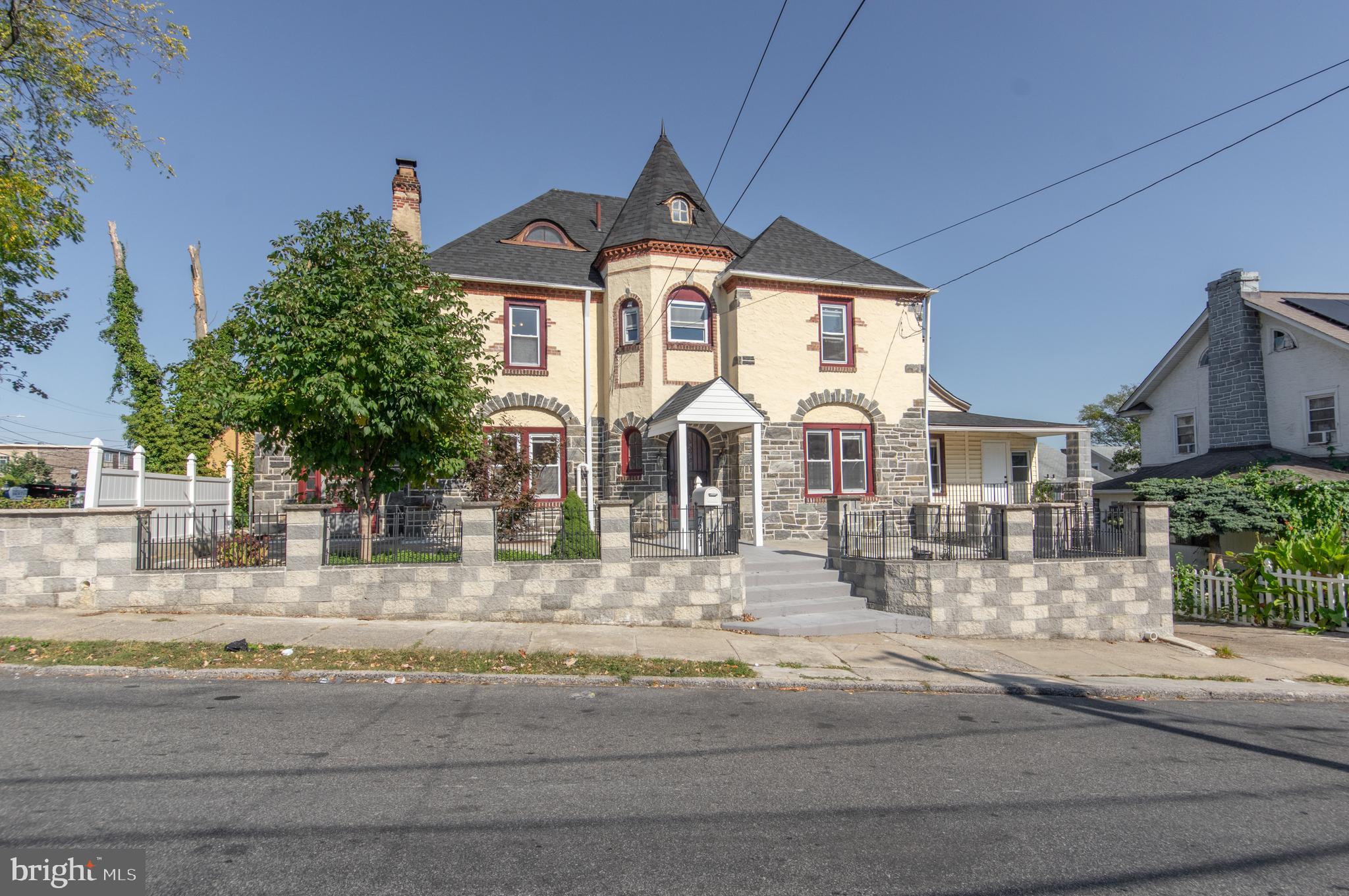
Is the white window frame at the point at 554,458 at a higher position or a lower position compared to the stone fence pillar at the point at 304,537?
higher

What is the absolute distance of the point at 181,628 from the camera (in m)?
9.25

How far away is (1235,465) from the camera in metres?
20.4

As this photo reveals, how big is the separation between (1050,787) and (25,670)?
9.81m

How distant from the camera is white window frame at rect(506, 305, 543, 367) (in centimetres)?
1833

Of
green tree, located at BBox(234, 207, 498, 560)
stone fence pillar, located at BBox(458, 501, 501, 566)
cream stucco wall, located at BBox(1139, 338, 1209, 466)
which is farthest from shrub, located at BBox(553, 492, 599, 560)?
cream stucco wall, located at BBox(1139, 338, 1209, 466)

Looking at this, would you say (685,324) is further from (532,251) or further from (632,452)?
(532,251)

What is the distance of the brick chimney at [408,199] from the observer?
1884 centimetres

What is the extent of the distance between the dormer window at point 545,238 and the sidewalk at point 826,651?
12744 mm

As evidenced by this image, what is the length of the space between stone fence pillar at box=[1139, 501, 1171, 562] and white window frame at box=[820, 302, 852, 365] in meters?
8.48

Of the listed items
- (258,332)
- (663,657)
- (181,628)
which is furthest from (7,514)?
(663,657)

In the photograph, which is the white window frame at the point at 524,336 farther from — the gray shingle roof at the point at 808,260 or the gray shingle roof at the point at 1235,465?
the gray shingle roof at the point at 1235,465

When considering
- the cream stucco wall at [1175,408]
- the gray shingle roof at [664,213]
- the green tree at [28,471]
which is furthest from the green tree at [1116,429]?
the green tree at [28,471]

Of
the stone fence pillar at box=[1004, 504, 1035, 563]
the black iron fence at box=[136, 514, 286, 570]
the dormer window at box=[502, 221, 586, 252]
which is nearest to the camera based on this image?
the black iron fence at box=[136, 514, 286, 570]

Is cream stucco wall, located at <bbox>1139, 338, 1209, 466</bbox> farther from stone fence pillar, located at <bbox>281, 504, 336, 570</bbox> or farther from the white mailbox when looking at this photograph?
stone fence pillar, located at <bbox>281, 504, 336, 570</bbox>
